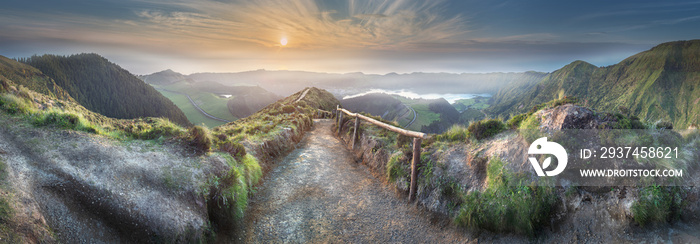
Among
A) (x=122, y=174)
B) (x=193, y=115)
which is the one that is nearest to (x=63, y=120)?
(x=122, y=174)

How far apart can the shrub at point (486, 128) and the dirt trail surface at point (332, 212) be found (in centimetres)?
331

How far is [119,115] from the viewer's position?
110 m

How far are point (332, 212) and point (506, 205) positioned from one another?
4.60 meters

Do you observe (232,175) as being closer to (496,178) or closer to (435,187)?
(435,187)

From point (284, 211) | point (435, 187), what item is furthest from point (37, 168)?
point (435, 187)

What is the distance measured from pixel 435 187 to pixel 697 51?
25805cm

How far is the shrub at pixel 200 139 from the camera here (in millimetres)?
7723

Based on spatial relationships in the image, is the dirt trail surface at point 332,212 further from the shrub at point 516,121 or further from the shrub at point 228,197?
the shrub at point 516,121

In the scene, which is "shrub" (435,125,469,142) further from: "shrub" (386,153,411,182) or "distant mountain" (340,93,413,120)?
"distant mountain" (340,93,413,120)

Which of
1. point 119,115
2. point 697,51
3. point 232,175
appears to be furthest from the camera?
point 697,51

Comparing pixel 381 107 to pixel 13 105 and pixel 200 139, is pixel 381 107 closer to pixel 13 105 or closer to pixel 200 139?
pixel 200 139

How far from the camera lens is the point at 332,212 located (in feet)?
25.5

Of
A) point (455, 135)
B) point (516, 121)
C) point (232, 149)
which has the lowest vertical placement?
point (232, 149)

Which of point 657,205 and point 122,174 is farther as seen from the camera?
point 122,174
